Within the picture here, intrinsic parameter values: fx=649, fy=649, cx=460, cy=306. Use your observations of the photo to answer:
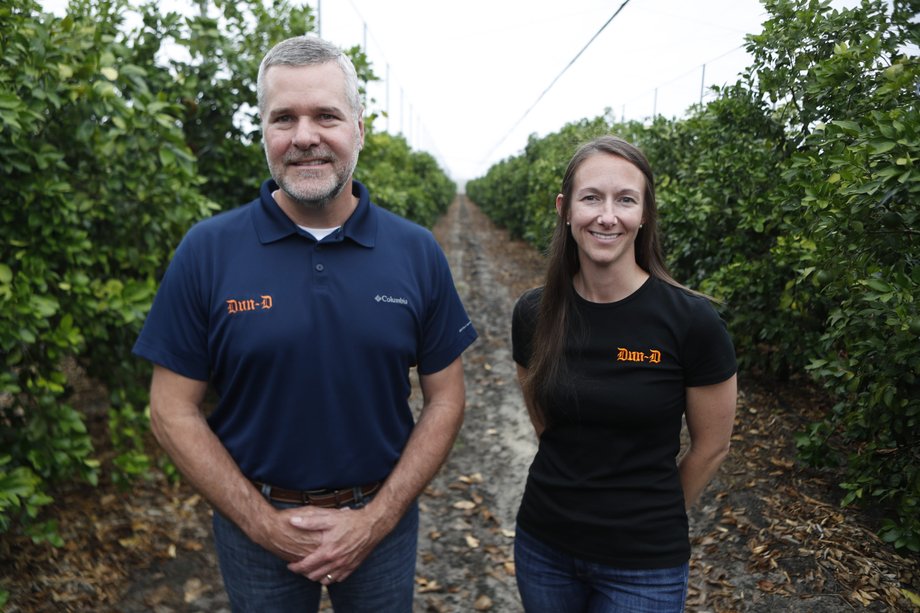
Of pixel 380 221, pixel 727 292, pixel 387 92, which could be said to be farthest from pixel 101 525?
pixel 387 92

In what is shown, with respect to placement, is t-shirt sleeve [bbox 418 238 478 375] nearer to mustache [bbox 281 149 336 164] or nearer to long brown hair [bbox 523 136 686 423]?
long brown hair [bbox 523 136 686 423]

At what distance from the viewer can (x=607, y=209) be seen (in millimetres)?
2010

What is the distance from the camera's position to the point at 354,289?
2031 millimetres

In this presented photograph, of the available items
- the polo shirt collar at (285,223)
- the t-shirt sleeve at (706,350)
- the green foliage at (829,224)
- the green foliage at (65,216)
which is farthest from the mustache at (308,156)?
the green foliage at (65,216)

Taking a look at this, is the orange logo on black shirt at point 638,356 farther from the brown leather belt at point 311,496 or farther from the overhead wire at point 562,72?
the overhead wire at point 562,72

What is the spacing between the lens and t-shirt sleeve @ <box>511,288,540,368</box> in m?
2.32

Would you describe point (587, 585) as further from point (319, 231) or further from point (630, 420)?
point (319, 231)

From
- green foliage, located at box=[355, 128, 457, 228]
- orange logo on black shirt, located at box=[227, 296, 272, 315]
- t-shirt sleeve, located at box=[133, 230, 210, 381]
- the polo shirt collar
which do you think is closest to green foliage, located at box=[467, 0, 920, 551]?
the polo shirt collar

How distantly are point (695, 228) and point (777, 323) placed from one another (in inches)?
55.5

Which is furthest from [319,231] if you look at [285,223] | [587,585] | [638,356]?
[587,585]

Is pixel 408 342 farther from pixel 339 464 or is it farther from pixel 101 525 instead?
pixel 101 525

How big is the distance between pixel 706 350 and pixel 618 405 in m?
0.32

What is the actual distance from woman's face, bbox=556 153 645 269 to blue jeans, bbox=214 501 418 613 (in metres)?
1.11

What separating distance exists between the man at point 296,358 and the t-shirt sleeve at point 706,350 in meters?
0.86
